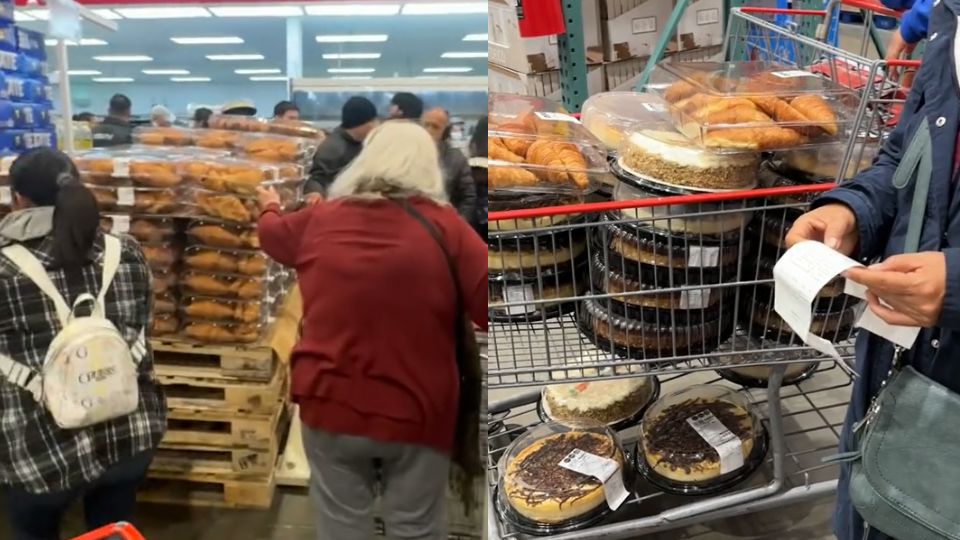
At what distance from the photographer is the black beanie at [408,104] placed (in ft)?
1.73

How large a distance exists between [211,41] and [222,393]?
0.32 metres

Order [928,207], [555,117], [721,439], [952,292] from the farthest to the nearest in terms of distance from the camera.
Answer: [721,439] < [555,117] < [928,207] < [952,292]

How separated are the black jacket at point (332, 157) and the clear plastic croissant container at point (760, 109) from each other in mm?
826

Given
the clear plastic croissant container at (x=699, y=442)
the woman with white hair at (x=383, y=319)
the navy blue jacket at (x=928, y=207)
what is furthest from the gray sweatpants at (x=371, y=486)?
the clear plastic croissant container at (x=699, y=442)

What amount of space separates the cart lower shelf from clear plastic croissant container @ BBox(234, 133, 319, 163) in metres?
0.74

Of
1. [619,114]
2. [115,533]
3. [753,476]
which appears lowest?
[753,476]

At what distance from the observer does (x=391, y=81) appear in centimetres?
54

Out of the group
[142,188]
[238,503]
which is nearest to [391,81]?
[142,188]

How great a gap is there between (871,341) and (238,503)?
83cm

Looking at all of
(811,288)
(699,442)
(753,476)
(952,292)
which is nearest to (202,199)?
(811,288)

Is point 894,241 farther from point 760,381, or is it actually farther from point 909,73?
point 760,381

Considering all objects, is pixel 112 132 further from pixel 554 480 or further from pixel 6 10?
pixel 554 480

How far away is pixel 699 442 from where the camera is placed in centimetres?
166

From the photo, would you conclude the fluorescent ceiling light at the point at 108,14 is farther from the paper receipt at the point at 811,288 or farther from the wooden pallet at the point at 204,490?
the paper receipt at the point at 811,288
